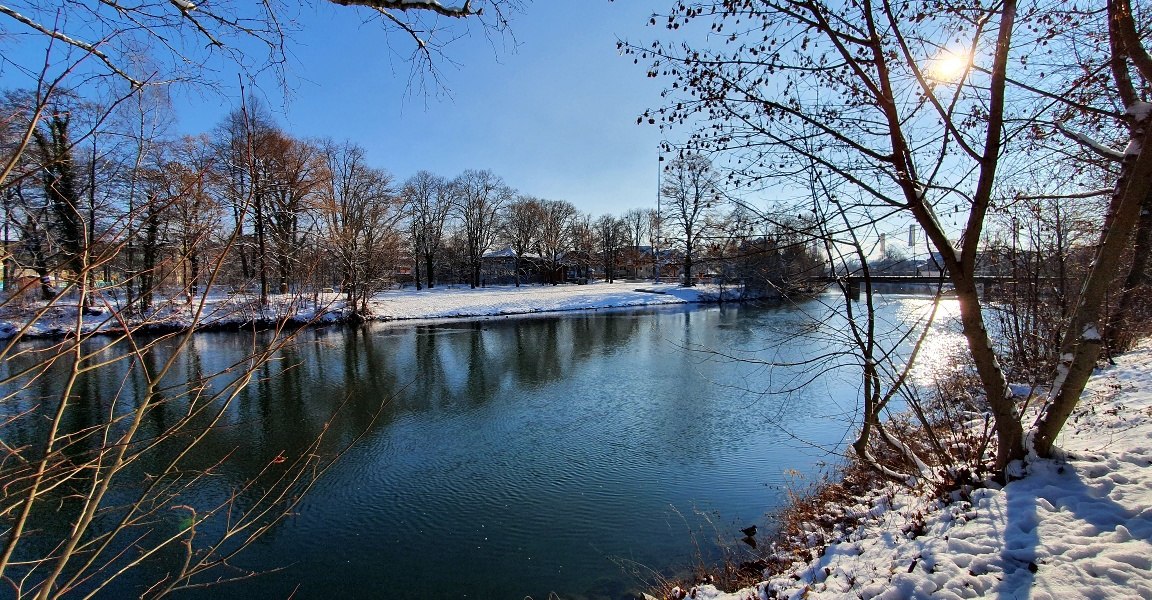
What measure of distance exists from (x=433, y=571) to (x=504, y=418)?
5489 millimetres

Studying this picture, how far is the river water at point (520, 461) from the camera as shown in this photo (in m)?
5.92

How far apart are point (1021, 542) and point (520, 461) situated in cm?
673

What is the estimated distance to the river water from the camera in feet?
19.4

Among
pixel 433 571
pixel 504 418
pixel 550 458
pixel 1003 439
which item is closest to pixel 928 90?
pixel 1003 439

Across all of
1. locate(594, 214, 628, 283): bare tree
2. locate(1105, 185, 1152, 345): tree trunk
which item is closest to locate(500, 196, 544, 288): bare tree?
locate(594, 214, 628, 283): bare tree

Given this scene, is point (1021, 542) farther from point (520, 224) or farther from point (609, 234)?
point (609, 234)

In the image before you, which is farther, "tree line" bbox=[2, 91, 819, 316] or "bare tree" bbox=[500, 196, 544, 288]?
"bare tree" bbox=[500, 196, 544, 288]

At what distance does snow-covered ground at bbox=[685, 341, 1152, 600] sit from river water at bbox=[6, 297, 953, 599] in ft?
4.84

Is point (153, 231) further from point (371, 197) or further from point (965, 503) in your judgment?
point (371, 197)

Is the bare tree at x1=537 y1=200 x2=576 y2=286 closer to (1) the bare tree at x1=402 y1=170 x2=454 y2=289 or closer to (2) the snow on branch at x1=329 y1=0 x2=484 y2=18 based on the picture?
(1) the bare tree at x1=402 y1=170 x2=454 y2=289

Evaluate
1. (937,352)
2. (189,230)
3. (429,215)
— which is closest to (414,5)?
(189,230)

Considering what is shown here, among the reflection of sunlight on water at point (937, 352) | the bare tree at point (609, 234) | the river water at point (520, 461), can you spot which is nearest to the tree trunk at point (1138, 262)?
the river water at point (520, 461)

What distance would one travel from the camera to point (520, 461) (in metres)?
8.96

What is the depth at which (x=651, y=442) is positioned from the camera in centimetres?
979
